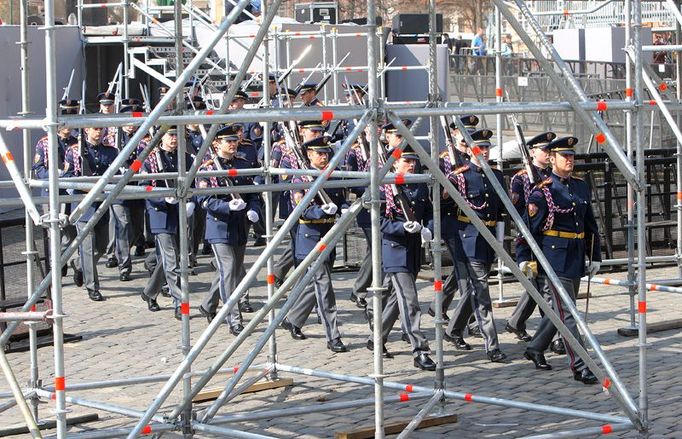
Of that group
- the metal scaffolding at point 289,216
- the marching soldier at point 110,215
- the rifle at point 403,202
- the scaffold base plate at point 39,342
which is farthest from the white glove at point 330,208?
the marching soldier at point 110,215

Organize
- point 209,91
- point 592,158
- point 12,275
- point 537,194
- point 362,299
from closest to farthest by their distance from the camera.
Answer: point 537,194 < point 12,275 < point 362,299 < point 592,158 < point 209,91

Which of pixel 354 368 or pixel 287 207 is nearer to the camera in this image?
pixel 354 368

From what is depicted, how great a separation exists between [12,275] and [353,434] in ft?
14.8

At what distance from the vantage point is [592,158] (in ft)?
52.7

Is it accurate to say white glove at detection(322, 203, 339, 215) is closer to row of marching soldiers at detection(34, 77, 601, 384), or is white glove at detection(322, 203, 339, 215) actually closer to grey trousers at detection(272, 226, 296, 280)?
row of marching soldiers at detection(34, 77, 601, 384)

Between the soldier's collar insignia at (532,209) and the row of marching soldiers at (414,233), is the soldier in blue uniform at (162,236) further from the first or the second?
the soldier's collar insignia at (532,209)

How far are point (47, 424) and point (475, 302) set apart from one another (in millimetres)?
4062

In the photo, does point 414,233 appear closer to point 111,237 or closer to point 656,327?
point 656,327

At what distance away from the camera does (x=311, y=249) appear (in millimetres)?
12664

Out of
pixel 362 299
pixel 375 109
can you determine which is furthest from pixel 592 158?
pixel 375 109

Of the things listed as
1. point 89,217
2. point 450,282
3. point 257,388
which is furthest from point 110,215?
point 257,388

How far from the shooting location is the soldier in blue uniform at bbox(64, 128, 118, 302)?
15.0 meters

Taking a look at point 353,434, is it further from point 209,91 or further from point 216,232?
point 209,91

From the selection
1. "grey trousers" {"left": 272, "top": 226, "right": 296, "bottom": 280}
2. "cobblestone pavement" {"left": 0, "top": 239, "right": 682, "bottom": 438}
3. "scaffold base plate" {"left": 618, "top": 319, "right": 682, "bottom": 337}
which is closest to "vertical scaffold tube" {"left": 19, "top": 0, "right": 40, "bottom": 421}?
"cobblestone pavement" {"left": 0, "top": 239, "right": 682, "bottom": 438}
